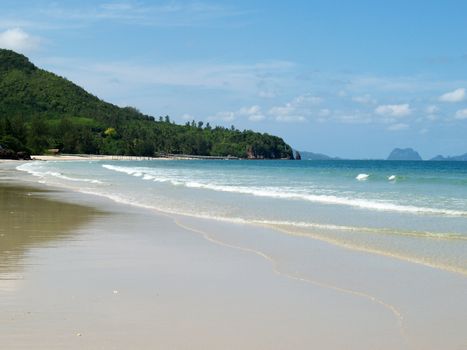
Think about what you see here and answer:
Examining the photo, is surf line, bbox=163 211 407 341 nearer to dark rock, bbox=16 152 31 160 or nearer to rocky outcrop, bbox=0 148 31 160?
rocky outcrop, bbox=0 148 31 160

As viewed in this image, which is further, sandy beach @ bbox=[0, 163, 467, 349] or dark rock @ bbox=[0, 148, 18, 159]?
dark rock @ bbox=[0, 148, 18, 159]

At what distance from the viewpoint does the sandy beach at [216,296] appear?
19.6 feet

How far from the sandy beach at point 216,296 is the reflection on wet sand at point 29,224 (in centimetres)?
7

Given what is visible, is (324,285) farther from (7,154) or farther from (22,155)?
(22,155)

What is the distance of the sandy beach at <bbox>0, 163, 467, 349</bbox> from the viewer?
19.6ft

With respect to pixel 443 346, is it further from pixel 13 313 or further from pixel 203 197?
pixel 203 197

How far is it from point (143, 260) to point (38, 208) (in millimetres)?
10579

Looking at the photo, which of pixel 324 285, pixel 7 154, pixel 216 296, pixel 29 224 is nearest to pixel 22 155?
pixel 7 154

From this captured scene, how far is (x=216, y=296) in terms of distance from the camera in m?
7.66

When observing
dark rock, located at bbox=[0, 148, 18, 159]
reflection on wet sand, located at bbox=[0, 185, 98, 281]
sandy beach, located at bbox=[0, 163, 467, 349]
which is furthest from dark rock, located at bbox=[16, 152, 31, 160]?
sandy beach, located at bbox=[0, 163, 467, 349]

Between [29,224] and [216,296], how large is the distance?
889 cm

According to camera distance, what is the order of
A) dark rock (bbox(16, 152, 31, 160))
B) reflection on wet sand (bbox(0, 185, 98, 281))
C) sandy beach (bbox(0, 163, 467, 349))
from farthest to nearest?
dark rock (bbox(16, 152, 31, 160)), reflection on wet sand (bbox(0, 185, 98, 281)), sandy beach (bbox(0, 163, 467, 349))

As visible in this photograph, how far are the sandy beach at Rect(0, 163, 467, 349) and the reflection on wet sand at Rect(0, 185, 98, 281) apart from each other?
0.07 meters

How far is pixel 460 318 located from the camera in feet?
22.3
